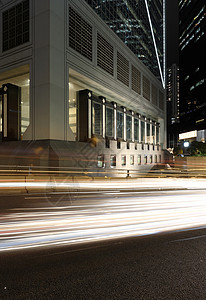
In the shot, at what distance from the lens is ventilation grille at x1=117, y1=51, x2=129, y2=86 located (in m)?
37.4

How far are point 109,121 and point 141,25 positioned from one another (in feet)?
97.7

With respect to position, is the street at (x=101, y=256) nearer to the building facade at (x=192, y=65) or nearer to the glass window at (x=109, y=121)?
the glass window at (x=109, y=121)

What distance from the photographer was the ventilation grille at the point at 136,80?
43031 mm

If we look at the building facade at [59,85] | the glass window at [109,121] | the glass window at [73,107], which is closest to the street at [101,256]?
the building facade at [59,85]

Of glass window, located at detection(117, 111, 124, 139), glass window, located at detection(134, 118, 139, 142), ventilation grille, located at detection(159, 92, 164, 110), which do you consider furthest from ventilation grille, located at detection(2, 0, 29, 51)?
ventilation grille, located at detection(159, 92, 164, 110)

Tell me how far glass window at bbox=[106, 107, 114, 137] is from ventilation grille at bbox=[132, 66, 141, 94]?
362 inches

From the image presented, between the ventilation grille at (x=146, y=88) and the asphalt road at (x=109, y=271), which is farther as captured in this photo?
the ventilation grille at (x=146, y=88)

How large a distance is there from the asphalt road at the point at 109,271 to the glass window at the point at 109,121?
31496mm

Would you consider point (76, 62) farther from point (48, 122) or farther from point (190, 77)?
point (190, 77)

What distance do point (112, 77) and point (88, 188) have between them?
23509 millimetres

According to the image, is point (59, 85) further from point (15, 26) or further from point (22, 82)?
point (15, 26)

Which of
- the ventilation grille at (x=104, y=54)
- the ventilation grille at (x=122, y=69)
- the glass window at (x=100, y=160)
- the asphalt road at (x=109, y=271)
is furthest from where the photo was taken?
the ventilation grille at (x=122, y=69)

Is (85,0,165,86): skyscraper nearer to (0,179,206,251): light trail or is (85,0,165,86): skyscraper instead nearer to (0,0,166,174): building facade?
(0,0,166,174): building facade

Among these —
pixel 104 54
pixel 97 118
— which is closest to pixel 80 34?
pixel 104 54
